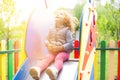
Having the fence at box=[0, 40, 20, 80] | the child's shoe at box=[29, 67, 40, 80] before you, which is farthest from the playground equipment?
the fence at box=[0, 40, 20, 80]

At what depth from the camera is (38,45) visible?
80.4 inches

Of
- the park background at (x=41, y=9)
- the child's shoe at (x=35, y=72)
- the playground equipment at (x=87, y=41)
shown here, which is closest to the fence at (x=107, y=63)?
the park background at (x=41, y=9)

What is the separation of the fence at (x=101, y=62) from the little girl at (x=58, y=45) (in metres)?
0.51

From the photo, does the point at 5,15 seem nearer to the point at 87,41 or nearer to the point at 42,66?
the point at 42,66

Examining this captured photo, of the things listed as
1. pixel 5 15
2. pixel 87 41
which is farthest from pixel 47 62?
pixel 5 15

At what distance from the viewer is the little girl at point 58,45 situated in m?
1.99

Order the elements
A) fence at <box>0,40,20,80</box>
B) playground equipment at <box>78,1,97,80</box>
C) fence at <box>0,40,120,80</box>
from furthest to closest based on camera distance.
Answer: fence at <box>0,40,120,80</box>, fence at <box>0,40,20,80</box>, playground equipment at <box>78,1,97,80</box>

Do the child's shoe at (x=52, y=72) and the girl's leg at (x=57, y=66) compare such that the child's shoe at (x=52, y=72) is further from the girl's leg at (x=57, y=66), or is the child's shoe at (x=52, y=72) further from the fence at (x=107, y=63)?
the fence at (x=107, y=63)

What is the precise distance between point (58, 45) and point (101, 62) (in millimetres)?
779

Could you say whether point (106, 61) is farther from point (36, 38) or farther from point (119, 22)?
point (36, 38)

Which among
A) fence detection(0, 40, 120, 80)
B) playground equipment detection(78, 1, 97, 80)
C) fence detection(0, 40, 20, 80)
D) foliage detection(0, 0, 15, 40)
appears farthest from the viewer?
fence detection(0, 40, 120, 80)

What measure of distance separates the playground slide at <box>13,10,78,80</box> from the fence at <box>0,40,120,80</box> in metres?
0.40

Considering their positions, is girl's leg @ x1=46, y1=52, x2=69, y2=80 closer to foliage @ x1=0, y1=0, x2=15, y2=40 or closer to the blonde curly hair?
the blonde curly hair

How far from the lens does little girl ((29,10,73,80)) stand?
1994 mm
